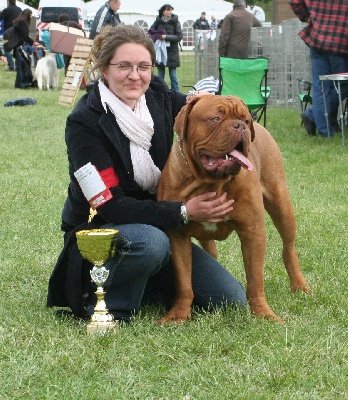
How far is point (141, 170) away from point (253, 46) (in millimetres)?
14350

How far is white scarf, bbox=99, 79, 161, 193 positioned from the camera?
403 centimetres

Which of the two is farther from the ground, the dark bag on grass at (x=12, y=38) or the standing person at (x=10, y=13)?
the standing person at (x=10, y=13)

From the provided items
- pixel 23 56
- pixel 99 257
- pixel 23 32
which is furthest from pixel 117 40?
pixel 23 32

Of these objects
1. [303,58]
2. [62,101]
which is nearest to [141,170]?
[303,58]

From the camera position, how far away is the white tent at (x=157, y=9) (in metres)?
42.4

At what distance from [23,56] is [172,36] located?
5.09 m

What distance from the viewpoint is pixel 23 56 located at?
22.4m

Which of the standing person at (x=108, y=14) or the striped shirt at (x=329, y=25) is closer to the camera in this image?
the striped shirt at (x=329, y=25)

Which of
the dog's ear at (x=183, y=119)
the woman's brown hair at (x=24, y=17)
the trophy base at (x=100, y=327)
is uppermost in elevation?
the dog's ear at (x=183, y=119)

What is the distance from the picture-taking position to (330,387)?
314cm

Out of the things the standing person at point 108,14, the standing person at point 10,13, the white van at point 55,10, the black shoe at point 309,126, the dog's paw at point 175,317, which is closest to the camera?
the dog's paw at point 175,317

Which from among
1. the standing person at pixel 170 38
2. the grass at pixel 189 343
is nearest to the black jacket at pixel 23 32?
the standing person at pixel 170 38

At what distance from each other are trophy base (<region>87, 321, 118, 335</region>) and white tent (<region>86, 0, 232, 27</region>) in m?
38.7

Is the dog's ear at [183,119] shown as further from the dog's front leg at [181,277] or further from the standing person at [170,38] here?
the standing person at [170,38]
